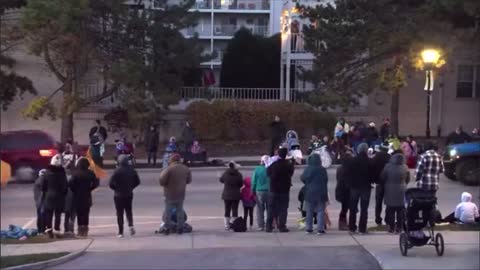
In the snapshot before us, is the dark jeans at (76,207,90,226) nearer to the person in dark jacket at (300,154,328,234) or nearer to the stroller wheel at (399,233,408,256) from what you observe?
the person in dark jacket at (300,154,328,234)

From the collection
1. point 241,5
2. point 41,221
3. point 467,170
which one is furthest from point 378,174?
point 241,5

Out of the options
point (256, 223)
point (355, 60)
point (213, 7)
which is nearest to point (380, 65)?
point (355, 60)

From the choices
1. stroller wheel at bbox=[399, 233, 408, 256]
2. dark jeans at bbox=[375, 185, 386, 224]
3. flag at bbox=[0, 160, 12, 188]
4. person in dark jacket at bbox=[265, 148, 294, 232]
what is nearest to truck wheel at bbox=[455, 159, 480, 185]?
dark jeans at bbox=[375, 185, 386, 224]

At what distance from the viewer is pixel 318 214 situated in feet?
42.3

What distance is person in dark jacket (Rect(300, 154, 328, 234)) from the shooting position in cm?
1268

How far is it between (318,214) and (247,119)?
742 inches

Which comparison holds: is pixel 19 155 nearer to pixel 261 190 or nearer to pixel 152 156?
pixel 261 190

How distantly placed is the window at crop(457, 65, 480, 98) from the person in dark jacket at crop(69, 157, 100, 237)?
25.4 m

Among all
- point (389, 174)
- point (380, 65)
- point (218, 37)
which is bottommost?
point (389, 174)

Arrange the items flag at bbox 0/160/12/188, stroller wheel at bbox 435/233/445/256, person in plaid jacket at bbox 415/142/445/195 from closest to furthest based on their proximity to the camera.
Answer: flag at bbox 0/160/12/188 → stroller wheel at bbox 435/233/445/256 → person in plaid jacket at bbox 415/142/445/195

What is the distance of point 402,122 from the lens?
3525 centimetres

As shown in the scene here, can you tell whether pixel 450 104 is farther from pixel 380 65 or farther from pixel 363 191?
pixel 363 191

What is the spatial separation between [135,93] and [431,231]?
19136 mm

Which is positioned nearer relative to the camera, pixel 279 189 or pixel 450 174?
pixel 279 189
